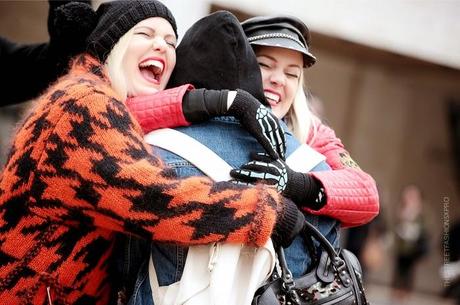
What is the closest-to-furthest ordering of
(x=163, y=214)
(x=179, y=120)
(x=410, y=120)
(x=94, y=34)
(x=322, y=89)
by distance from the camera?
1. (x=163, y=214)
2. (x=179, y=120)
3. (x=94, y=34)
4. (x=322, y=89)
5. (x=410, y=120)

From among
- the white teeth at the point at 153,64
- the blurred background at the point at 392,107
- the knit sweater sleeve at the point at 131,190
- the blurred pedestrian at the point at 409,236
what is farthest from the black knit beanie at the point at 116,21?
the blurred pedestrian at the point at 409,236

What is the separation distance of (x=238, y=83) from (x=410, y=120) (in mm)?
11657

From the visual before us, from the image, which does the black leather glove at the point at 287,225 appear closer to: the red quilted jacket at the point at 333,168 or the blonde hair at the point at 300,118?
the red quilted jacket at the point at 333,168

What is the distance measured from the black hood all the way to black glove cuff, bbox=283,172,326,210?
0.34 meters

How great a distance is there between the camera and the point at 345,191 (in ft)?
9.10

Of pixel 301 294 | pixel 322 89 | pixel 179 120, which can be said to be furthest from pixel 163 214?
pixel 322 89

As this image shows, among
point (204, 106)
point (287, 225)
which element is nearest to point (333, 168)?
point (287, 225)

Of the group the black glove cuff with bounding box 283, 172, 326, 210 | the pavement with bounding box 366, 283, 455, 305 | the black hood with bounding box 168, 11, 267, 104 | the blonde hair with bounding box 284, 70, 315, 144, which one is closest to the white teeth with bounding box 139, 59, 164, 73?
the black hood with bounding box 168, 11, 267, 104

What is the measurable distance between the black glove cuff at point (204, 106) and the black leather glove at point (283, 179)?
20cm

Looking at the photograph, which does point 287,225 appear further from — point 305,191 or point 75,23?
point 75,23

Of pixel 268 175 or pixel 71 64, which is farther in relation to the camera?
pixel 71 64

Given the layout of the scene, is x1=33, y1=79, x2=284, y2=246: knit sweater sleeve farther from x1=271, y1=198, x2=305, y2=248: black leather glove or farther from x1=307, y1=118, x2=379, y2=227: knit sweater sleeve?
x1=307, y1=118, x2=379, y2=227: knit sweater sleeve

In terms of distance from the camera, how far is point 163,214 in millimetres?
2346

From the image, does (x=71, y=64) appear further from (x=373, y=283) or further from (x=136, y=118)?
(x=373, y=283)
